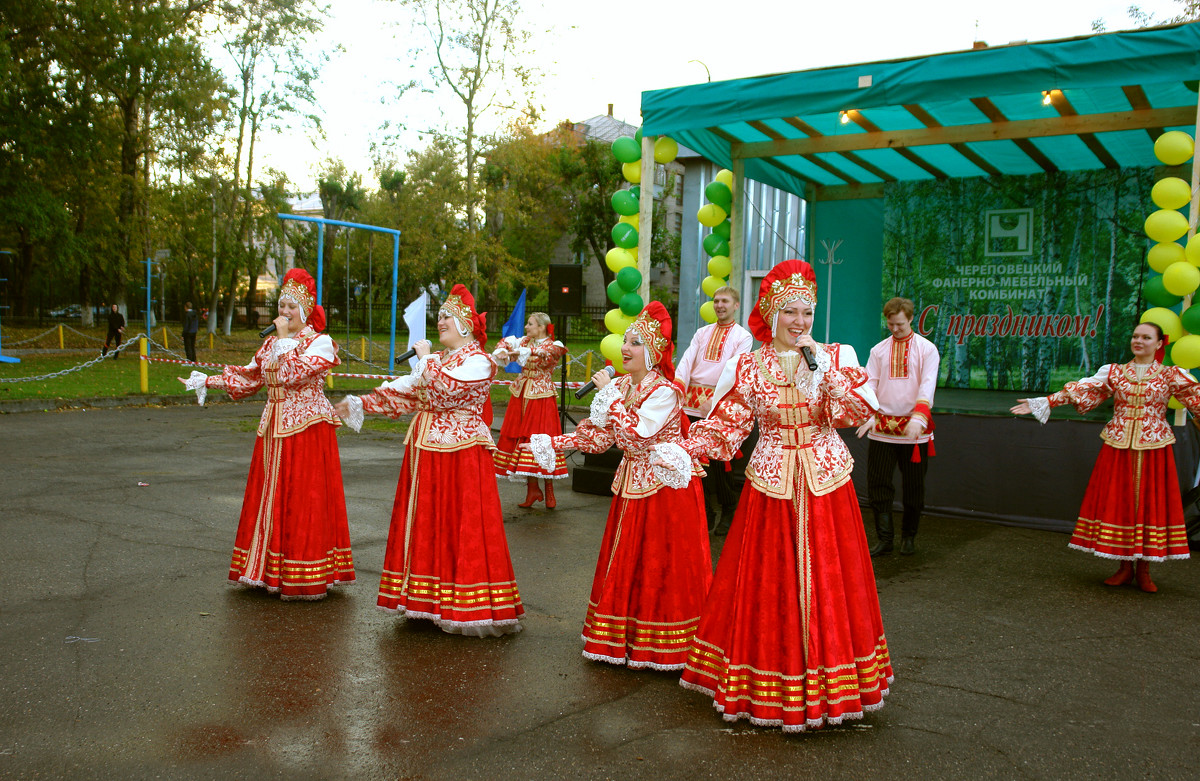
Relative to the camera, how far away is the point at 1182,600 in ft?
18.8

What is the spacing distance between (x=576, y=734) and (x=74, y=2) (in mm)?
26425

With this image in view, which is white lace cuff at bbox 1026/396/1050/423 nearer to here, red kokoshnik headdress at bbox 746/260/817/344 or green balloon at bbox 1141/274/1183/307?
green balloon at bbox 1141/274/1183/307

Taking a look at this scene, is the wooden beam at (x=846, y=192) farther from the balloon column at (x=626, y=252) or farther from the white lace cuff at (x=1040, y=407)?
the white lace cuff at (x=1040, y=407)

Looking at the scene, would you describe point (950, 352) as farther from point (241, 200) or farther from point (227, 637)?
point (241, 200)

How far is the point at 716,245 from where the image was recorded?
33.9 ft

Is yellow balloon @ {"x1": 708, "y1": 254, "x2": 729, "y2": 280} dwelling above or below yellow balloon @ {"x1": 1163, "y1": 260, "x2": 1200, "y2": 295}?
above

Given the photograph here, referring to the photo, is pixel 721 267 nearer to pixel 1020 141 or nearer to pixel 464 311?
pixel 1020 141

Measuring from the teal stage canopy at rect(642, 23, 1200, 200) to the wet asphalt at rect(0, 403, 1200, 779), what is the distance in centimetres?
395

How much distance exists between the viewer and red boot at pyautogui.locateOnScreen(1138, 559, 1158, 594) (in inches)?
233

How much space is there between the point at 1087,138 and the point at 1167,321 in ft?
12.2

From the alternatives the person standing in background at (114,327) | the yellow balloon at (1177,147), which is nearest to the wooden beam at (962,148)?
the yellow balloon at (1177,147)

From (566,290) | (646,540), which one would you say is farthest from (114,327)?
(646,540)

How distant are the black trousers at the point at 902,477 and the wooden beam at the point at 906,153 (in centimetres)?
343

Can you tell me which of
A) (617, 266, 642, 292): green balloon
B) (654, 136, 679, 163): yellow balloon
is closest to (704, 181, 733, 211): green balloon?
(654, 136, 679, 163): yellow balloon
